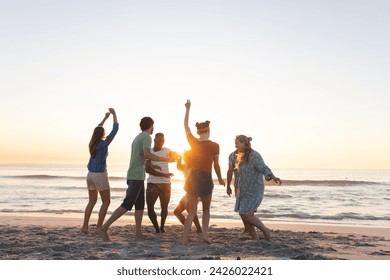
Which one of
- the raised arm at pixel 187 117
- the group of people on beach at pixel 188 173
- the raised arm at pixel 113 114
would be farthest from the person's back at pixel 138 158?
the raised arm at pixel 187 117

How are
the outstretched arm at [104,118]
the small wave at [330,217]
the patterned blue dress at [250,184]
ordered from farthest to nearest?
the small wave at [330,217] → the outstretched arm at [104,118] → the patterned blue dress at [250,184]

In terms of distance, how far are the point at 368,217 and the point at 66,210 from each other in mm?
9194

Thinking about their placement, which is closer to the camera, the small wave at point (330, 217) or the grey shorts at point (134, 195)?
the grey shorts at point (134, 195)

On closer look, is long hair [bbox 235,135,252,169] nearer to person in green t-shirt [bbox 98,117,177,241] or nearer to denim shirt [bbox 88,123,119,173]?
person in green t-shirt [bbox 98,117,177,241]

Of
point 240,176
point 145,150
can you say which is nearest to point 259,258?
→ point 240,176

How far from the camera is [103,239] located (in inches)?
292

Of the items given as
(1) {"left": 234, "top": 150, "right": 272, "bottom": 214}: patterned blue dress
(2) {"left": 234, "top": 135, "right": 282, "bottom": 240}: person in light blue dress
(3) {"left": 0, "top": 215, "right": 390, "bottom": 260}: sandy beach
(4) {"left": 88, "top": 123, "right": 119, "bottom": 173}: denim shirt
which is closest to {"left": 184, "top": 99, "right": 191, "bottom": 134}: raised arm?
(2) {"left": 234, "top": 135, "right": 282, "bottom": 240}: person in light blue dress

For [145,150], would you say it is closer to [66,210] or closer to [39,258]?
[39,258]

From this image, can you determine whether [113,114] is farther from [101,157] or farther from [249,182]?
[249,182]

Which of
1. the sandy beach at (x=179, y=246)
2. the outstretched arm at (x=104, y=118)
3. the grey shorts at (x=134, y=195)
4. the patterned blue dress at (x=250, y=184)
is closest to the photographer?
the sandy beach at (x=179, y=246)

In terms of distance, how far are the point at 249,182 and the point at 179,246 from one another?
1.61m

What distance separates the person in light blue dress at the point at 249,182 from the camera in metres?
7.62

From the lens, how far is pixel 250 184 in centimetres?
779

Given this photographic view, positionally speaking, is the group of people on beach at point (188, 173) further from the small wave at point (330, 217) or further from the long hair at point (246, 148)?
the small wave at point (330, 217)
